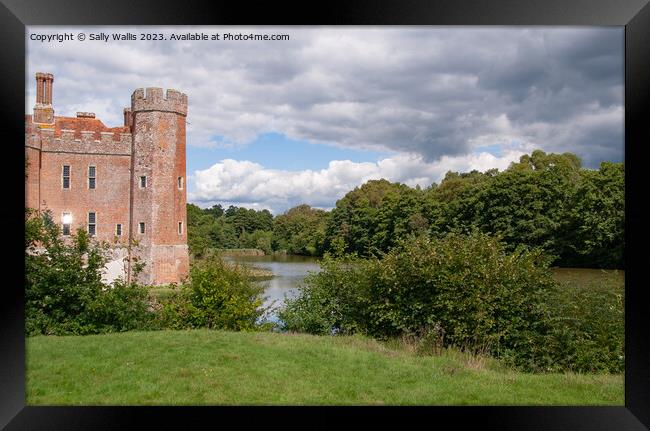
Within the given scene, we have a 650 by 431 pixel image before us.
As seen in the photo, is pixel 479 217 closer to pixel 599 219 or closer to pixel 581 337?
pixel 599 219

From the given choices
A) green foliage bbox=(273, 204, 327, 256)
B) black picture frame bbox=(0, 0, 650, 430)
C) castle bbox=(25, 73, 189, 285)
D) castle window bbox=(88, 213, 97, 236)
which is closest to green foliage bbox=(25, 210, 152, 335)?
black picture frame bbox=(0, 0, 650, 430)

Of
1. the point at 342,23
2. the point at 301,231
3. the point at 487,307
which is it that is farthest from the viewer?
the point at 301,231

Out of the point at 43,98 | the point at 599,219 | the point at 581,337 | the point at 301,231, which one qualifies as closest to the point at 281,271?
the point at 301,231

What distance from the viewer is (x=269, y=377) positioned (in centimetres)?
503

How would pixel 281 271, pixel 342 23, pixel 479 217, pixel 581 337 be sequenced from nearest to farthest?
pixel 342 23, pixel 581 337, pixel 281 271, pixel 479 217

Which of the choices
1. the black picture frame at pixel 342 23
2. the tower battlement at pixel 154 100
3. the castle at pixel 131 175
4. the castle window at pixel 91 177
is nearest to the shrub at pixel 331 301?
the black picture frame at pixel 342 23

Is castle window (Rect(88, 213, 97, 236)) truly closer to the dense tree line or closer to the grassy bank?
the dense tree line

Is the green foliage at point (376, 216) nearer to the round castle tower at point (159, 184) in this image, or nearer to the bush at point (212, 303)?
the round castle tower at point (159, 184)

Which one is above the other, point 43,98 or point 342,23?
point 43,98

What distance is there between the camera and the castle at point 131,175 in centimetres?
1677

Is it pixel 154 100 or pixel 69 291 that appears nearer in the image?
pixel 69 291

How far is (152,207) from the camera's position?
1709 cm

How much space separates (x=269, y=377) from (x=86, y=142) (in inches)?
583

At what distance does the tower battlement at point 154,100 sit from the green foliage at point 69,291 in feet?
34.1
